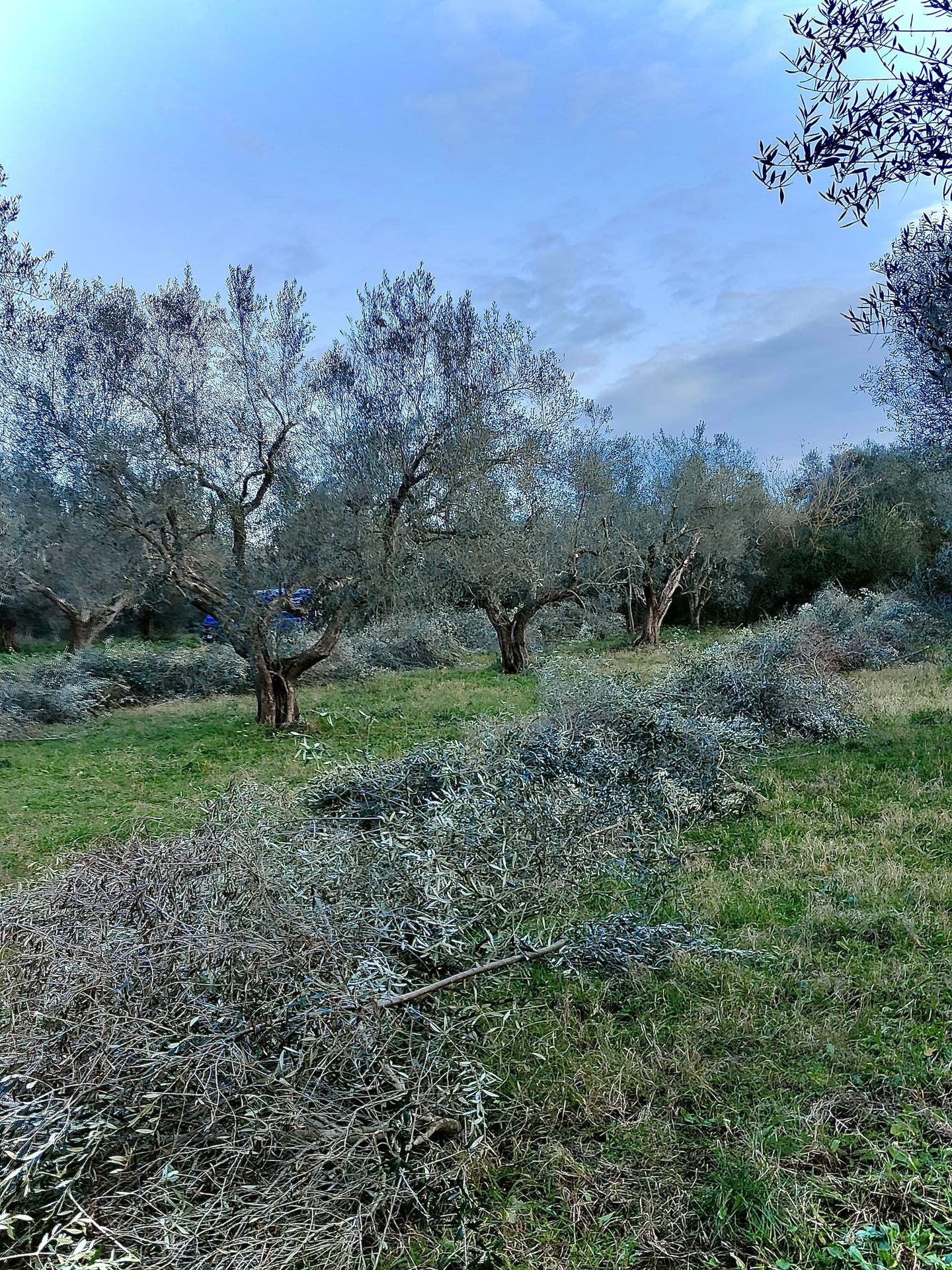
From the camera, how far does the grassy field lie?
2.24 m

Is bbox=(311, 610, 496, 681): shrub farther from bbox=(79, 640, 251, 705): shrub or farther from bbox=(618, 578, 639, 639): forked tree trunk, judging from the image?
bbox=(618, 578, 639, 639): forked tree trunk

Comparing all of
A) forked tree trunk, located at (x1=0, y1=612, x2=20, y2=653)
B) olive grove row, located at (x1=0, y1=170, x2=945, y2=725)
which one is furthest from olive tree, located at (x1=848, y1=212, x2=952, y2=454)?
forked tree trunk, located at (x1=0, y1=612, x2=20, y2=653)

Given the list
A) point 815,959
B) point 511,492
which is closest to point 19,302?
point 511,492

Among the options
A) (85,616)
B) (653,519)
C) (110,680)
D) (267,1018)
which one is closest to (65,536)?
(110,680)

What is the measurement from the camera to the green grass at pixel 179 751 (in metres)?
6.52

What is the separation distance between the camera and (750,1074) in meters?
2.91

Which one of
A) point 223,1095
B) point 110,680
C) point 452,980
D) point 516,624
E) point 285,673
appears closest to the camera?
point 223,1095

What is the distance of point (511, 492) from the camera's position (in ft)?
46.6

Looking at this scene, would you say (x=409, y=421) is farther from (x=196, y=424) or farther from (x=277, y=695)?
(x=277, y=695)

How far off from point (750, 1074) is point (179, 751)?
858 centimetres

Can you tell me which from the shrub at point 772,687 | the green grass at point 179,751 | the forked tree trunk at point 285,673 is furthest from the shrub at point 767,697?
the forked tree trunk at point 285,673

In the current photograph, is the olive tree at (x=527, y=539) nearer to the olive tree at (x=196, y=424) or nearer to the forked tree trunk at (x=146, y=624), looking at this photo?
the olive tree at (x=196, y=424)

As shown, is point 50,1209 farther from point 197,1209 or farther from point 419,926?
point 419,926

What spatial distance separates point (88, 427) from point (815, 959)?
1025cm
